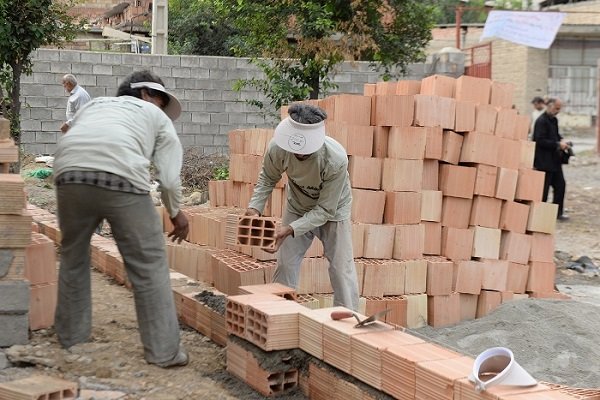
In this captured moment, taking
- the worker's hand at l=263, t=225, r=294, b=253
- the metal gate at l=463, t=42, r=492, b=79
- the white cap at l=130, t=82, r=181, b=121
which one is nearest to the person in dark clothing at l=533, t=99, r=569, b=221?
the worker's hand at l=263, t=225, r=294, b=253

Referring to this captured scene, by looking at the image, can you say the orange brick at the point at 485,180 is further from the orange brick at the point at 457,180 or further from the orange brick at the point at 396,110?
the orange brick at the point at 396,110

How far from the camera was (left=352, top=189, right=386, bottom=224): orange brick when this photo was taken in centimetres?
634

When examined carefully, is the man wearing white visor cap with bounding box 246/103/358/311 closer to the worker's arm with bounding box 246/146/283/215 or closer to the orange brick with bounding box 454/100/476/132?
the worker's arm with bounding box 246/146/283/215

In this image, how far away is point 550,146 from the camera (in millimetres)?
10672

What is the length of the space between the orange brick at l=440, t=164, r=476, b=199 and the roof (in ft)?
70.6

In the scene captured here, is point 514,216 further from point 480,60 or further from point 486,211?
point 480,60

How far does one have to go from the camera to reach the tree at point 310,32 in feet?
31.0

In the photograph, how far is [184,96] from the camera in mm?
13375

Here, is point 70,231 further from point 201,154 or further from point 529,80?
point 529,80

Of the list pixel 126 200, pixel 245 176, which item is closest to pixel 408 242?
pixel 245 176

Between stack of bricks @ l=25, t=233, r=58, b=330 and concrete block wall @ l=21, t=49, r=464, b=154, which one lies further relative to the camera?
concrete block wall @ l=21, t=49, r=464, b=154

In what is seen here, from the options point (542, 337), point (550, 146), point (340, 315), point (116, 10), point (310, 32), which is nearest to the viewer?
point (340, 315)

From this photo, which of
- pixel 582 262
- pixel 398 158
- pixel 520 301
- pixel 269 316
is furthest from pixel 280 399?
pixel 582 262

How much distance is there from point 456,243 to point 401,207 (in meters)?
0.70
